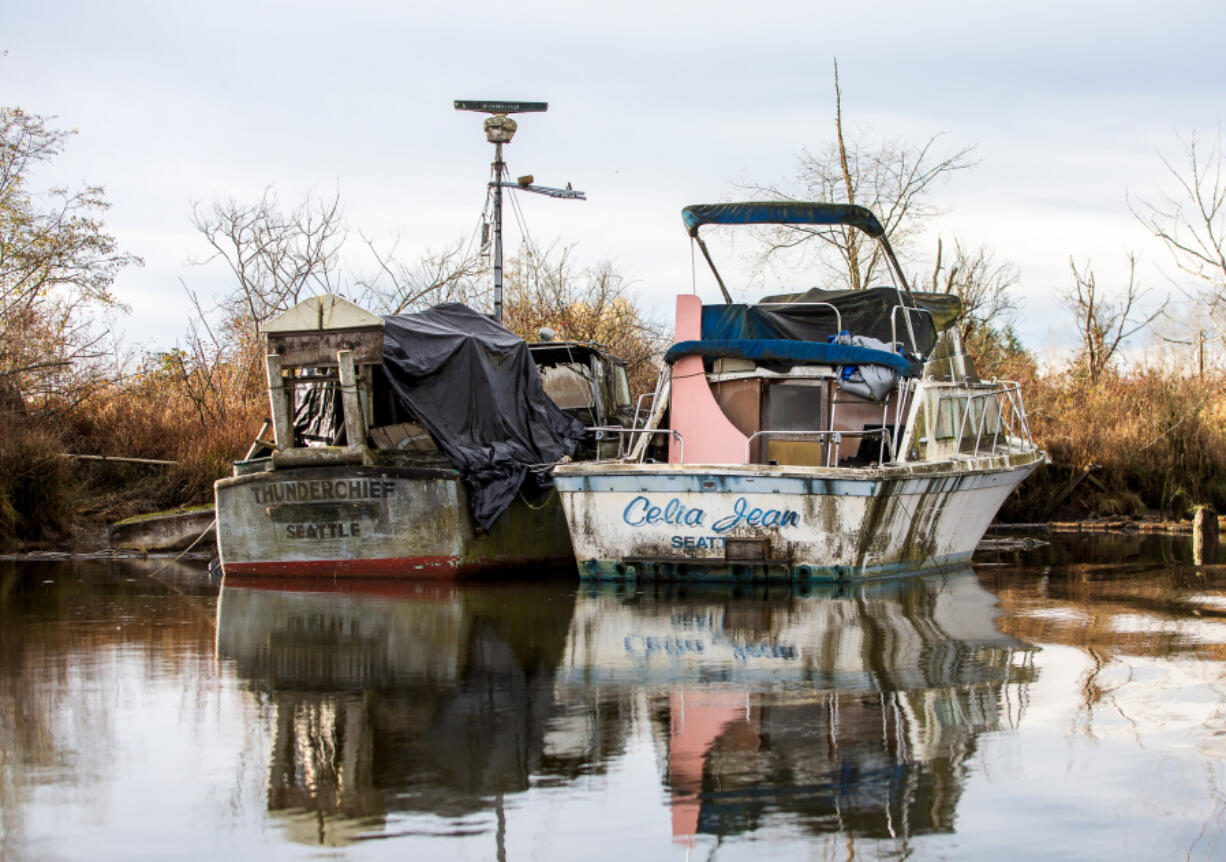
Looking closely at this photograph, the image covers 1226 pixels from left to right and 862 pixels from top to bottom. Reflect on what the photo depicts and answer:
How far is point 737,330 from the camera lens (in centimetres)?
1430

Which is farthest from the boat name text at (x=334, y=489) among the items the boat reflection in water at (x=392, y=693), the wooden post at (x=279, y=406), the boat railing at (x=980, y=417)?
the boat railing at (x=980, y=417)

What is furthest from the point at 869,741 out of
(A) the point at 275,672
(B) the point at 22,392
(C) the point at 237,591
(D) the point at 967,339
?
(D) the point at 967,339

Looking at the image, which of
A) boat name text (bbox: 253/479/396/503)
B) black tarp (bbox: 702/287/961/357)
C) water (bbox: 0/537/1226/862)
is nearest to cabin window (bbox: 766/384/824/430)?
black tarp (bbox: 702/287/961/357)

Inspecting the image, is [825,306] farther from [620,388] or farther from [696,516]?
[620,388]

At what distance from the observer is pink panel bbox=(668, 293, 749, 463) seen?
44.1 feet

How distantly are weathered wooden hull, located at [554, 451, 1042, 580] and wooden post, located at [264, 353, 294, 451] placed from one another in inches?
110

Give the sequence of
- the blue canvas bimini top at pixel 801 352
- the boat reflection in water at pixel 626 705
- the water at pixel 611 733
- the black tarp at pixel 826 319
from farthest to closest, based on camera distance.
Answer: the black tarp at pixel 826 319, the blue canvas bimini top at pixel 801 352, the boat reflection in water at pixel 626 705, the water at pixel 611 733

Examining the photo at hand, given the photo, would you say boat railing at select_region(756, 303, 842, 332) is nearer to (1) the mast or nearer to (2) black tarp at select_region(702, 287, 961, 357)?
(2) black tarp at select_region(702, 287, 961, 357)

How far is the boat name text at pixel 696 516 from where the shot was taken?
12.2m

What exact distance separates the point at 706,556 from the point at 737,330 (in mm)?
2986

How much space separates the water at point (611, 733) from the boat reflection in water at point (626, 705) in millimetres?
25

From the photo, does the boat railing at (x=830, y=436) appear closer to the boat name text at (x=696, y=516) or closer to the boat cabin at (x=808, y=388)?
the boat cabin at (x=808, y=388)

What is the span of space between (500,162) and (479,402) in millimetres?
8126

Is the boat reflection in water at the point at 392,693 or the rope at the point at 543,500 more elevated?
the rope at the point at 543,500
